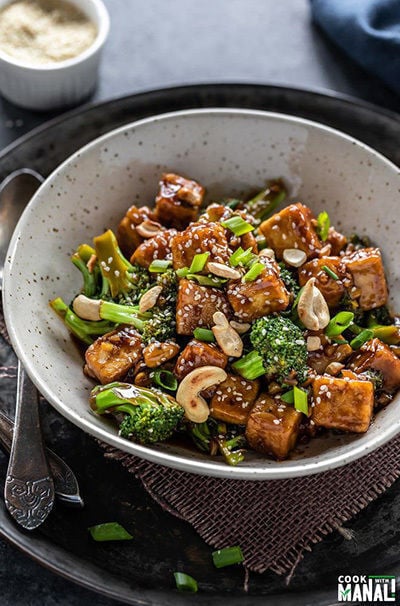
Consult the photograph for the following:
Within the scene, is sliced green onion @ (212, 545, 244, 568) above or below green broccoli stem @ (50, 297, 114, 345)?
below

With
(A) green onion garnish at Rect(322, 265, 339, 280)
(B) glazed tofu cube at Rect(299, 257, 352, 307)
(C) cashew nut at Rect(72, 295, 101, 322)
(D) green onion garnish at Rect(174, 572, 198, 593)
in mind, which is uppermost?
(A) green onion garnish at Rect(322, 265, 339, 280)

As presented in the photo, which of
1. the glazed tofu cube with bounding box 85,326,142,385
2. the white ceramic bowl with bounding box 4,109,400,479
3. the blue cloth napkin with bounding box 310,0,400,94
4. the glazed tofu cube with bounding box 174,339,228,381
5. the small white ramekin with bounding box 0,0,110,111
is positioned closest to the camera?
the glazed tofu cube with bounding box 174,339,228,381

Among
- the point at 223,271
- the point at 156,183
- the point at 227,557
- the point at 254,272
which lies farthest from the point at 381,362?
the point at 156,183

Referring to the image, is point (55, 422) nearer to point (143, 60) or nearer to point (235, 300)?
point (235, 300)

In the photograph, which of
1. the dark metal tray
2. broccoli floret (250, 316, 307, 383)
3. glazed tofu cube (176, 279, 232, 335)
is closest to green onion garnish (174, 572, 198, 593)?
the dark metal tray

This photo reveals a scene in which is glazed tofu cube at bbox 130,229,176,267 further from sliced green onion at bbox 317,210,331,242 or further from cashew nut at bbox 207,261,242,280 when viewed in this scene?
sliced green onion at bbox 317,210,331,242

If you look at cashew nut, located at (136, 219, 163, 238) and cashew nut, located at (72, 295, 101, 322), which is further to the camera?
cashew nut, located at (136, 219, 163, 238)

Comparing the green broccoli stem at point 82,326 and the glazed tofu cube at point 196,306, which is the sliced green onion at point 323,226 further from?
the green broccoli stem at point 82,326

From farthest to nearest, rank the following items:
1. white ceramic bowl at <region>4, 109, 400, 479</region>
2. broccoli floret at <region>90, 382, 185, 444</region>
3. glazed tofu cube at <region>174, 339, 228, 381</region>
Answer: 1. white ceramic bowl at <region>4, 109, 400, 479</region>
2. glazed tofu cube at <region>174, 339, 228, 381</region>
3. broccoli floret at <region>90, 382, 185, 444</region>
